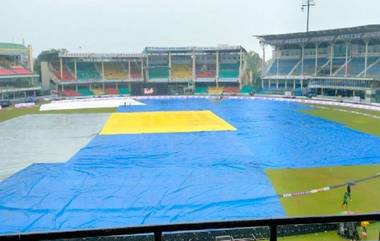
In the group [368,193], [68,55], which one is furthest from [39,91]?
[368,193]

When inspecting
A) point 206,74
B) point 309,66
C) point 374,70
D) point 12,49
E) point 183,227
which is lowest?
point 183,227

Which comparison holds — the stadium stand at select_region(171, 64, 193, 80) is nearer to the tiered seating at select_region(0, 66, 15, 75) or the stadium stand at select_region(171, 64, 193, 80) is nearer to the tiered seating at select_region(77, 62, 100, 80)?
the tiered seating at select_region(77, 62, 100, 80)

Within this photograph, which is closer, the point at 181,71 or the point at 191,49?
the point at 191,49

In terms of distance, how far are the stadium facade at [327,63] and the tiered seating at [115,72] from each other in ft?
138

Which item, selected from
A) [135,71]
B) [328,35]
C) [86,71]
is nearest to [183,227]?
[328,35]

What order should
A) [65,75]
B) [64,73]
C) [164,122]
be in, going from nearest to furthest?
[164,122], [65,75], [64,73]

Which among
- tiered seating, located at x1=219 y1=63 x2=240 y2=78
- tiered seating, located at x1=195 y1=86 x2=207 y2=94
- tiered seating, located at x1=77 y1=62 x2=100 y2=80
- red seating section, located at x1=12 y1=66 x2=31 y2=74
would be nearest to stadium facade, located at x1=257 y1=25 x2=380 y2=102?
tiered seating, located at x1=219 y1=63 x2=240 y2=78

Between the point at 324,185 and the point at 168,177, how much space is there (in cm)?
1055

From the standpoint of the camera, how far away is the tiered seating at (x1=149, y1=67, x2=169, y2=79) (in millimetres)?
111875

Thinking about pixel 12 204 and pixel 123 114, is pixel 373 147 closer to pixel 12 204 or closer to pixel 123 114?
pixel 12 204

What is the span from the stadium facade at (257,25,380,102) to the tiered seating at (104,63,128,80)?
4215 centimetres

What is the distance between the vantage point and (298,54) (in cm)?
10400

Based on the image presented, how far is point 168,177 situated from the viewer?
1039 inches

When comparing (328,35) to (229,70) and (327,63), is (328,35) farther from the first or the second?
(229,70)
